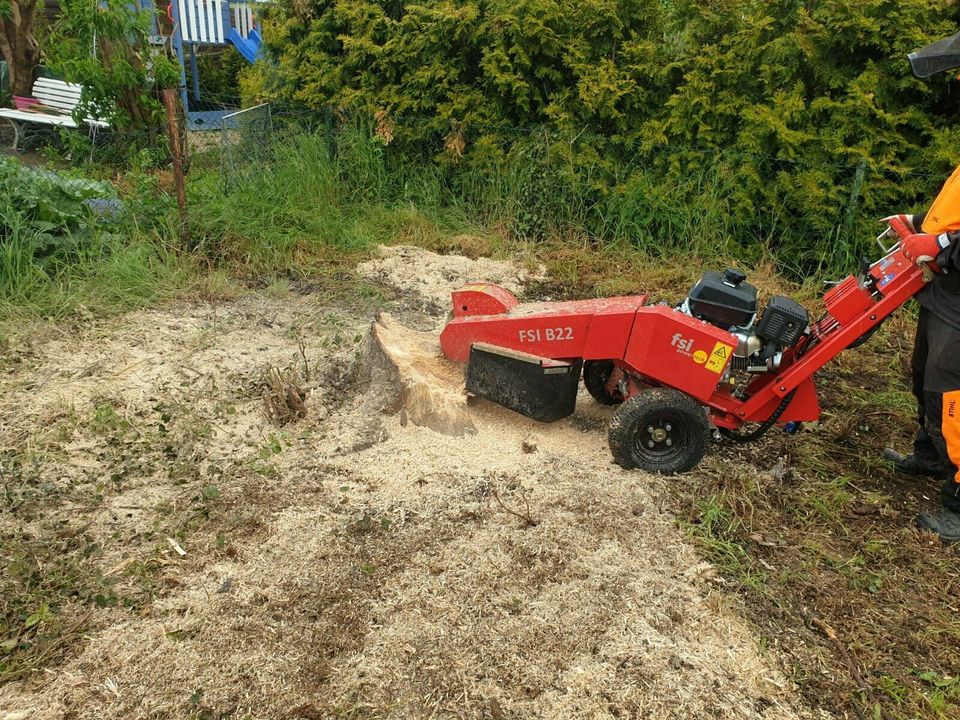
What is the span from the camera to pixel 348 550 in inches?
135

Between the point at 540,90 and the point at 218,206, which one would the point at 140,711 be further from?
the point at 540,90

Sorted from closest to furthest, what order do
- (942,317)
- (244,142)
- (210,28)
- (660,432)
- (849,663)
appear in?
(849,663) < (942,317) < (660,432) < (244,142) < (210,28)

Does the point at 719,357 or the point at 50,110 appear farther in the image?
the point at 50,110

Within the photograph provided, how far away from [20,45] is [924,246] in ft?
36.3

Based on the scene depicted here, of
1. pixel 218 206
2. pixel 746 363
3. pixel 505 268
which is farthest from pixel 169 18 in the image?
pixel 746 363

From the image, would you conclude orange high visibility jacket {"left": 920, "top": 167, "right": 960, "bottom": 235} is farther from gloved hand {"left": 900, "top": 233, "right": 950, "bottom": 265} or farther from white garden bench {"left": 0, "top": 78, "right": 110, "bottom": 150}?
white garden bench {"left": 0, "top": 78, "right": 110, "bottom": 150}

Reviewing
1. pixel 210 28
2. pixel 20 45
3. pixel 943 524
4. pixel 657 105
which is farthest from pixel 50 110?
pixel 943 524

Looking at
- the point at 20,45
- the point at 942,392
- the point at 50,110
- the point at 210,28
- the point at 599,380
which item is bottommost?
the point at 599,380

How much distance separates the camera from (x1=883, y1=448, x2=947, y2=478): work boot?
160 inches

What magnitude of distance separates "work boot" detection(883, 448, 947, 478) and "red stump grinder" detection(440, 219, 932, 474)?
2.29 ft

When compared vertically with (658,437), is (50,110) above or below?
above

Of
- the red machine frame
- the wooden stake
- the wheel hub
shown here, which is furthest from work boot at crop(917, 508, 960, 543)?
the wooden stake

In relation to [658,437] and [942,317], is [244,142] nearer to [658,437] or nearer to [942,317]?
[658,437]

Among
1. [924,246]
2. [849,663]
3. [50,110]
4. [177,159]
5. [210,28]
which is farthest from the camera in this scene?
[210,28]
